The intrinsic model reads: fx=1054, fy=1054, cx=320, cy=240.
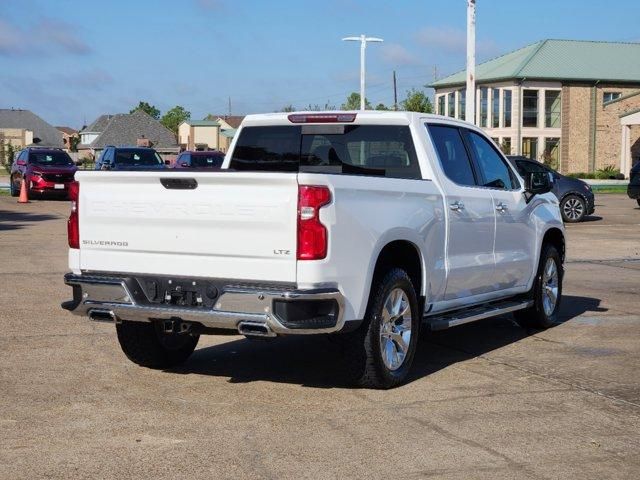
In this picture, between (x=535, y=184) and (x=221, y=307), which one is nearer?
(x=221, y=307)

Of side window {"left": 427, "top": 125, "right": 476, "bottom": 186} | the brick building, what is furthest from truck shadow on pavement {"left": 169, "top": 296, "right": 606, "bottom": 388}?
the brick building

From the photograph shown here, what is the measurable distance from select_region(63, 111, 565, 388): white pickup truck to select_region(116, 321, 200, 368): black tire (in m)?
0.01

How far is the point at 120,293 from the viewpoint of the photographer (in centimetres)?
741

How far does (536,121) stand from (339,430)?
203ft

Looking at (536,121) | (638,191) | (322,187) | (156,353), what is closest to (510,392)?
(322,187)

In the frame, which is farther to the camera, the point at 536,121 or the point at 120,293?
the point at 536,121

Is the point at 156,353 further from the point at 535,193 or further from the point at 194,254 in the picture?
the point at 535,193

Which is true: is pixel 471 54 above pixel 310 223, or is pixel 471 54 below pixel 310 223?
above

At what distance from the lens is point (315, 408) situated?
7059 mm

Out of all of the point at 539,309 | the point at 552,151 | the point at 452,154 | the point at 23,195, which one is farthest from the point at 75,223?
the point at 552,151

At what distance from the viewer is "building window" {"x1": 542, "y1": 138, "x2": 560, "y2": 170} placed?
6644cm

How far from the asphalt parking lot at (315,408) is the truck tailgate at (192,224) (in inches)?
36.9

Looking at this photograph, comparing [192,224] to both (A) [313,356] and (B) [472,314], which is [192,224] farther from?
(B) [472,314]

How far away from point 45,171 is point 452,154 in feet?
91.6
